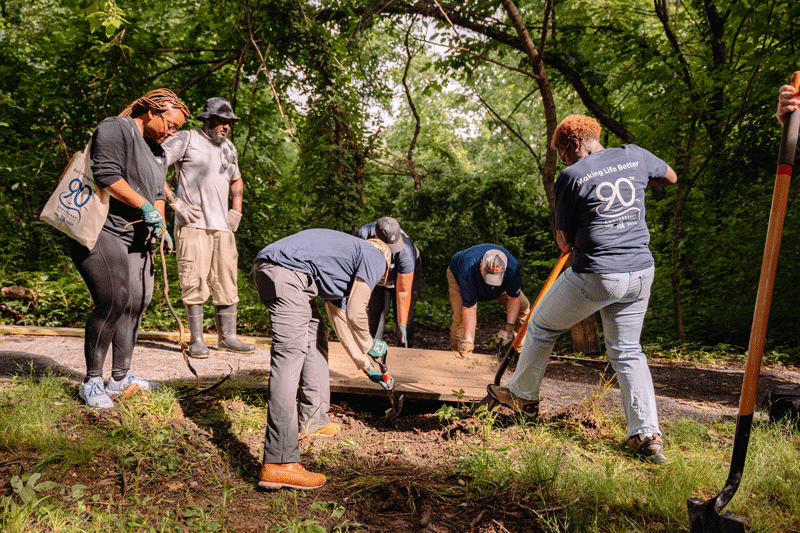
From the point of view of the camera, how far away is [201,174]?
4.38 m

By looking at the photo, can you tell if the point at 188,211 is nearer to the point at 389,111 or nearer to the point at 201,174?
the point at 201,174

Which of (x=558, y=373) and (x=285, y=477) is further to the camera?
(x=558, y=373)

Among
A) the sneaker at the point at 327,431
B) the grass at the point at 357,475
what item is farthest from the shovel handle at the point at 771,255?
the sneaker at the point at 327,431

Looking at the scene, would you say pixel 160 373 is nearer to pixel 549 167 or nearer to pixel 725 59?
pixel 549 167

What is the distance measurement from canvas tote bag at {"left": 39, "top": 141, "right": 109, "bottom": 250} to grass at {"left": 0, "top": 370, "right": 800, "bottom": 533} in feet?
3.51

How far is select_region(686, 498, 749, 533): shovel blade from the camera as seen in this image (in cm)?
182

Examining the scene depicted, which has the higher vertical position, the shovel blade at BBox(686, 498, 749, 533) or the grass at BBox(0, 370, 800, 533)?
the shovel blade at BBox(686, 498, 749, 533)

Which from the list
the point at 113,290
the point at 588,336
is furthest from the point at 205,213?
the point at 588,336

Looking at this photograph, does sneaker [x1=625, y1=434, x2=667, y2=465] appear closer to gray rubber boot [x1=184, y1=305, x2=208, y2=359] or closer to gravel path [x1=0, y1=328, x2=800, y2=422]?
gravel path [x1=0, y1=328, x2=800, y2=422]

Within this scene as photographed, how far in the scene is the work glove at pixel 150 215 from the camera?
120 inches

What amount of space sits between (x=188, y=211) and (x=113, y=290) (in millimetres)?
1438

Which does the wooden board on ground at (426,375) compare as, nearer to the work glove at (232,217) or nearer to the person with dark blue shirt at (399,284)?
the person with dark blue shirt at (399,284)

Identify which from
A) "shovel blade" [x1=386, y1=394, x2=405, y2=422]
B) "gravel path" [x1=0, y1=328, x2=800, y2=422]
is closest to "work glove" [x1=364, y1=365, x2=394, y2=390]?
"shovel blade" [x1=386, y1=394, x2=405, y2=422]

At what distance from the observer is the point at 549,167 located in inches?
203
